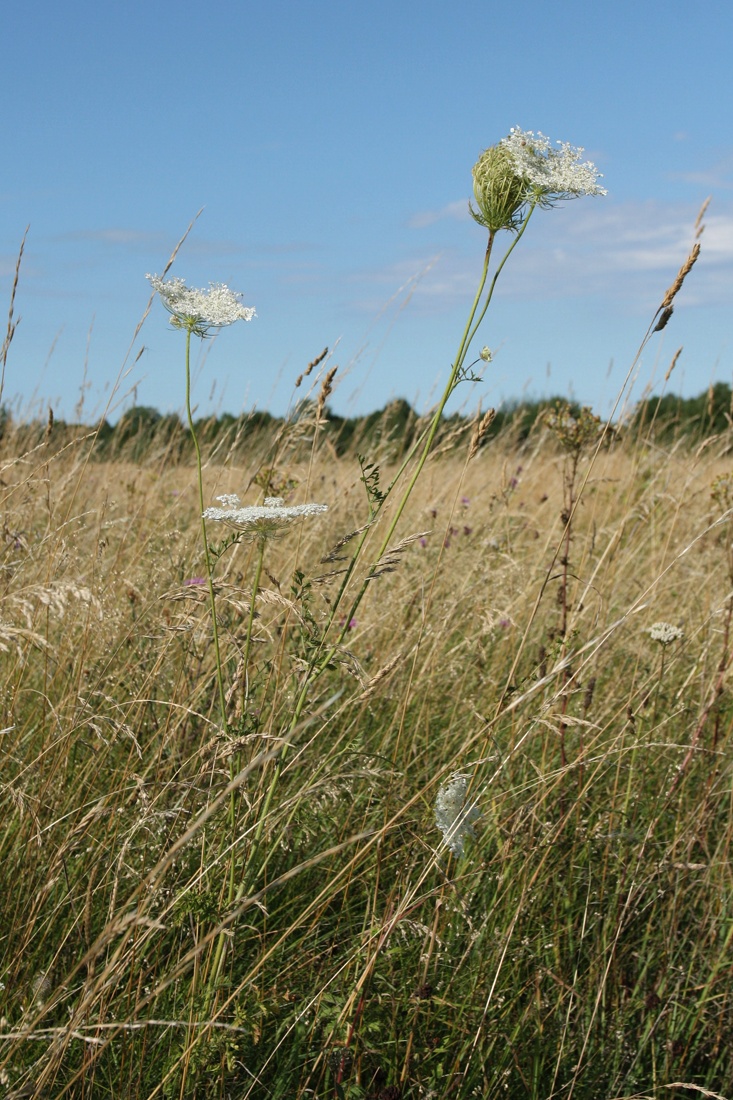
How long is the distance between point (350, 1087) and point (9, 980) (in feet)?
2.15

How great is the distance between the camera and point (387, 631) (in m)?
2.90

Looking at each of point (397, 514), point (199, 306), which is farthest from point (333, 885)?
point (199, 306)

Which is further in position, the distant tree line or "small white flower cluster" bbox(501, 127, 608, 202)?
the distant tree line

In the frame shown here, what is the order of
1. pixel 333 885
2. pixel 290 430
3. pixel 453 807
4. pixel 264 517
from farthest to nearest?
pixel 290 430 → pixel 333 885 → pixel 453 807 → pixel 264 517

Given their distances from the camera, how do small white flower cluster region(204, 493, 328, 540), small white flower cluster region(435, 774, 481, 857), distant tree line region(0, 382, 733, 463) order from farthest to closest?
1. distant tree line region(0, 382, 733, 463)
2. small white flower cluster region(435, 774, 481, 857)
3. small white flower cluster region(204, 493, 328, 540)

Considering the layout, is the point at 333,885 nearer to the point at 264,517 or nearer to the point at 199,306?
the point at 264,517

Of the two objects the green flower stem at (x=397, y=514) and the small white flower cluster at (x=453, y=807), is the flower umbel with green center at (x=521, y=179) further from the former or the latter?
the small white flower cluster at (x=453, y=807)

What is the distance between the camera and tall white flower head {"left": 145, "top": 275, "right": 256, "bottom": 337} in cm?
160

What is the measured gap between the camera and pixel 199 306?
1.62 metres

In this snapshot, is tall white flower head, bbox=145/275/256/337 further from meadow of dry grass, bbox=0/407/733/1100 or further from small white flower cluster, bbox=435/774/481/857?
small white flower cluster, bbox=435/774/481/857

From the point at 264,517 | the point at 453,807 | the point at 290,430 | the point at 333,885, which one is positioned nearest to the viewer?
the point at 264,517

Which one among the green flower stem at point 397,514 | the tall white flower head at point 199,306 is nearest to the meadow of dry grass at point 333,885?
the green flower stem at point 397,514

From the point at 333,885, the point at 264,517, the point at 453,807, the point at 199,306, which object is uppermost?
the point at 199,306

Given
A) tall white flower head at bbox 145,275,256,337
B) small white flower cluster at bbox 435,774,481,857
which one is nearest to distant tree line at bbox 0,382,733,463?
tall white flower head at bbox 145,275,256,337
